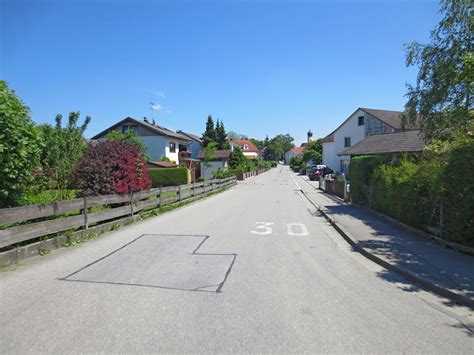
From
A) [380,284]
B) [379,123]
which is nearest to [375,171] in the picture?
[380,284]

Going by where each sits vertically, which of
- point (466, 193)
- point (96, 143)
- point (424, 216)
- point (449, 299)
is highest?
point (96, 143)

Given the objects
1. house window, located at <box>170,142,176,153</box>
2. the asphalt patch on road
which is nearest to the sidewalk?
the asphalt patch on road

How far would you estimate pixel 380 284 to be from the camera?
217 inches

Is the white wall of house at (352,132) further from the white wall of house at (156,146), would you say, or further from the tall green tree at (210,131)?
the tall green tree at (210,131)

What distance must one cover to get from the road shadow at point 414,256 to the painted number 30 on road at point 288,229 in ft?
4.49

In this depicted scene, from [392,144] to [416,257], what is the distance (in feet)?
96.4

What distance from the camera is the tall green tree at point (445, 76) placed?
52.0 ft

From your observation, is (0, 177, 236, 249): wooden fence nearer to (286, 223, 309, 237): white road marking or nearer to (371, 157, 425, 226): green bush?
(286, 223, 309, 237): white road marking

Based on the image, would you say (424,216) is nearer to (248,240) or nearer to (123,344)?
(248,240)

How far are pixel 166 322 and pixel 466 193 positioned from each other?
6.64m

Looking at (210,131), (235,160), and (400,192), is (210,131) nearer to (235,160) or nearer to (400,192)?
(235,160)

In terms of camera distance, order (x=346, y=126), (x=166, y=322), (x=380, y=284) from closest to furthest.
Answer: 1. (x=166, y=322)
2. (x=380, y=284)
3. (x=346, y=126)

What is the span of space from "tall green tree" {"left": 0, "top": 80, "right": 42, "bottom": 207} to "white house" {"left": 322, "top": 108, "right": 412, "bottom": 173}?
1667 inches

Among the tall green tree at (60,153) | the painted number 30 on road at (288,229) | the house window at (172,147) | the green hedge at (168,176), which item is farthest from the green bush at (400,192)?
the house window at (172,147)
